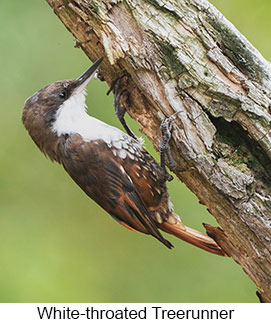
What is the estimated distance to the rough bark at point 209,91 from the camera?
2.63m

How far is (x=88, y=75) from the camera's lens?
2990mm

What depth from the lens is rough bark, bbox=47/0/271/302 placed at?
2.63m

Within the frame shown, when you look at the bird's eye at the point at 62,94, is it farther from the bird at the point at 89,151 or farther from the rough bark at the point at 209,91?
the rough bark at the point at 209,91

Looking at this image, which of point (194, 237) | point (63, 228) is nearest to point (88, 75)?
point (194, 237)

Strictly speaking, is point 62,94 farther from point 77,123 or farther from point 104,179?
point 104,179

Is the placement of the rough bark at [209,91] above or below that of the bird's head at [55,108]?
below

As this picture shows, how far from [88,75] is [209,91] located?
2.52 ft

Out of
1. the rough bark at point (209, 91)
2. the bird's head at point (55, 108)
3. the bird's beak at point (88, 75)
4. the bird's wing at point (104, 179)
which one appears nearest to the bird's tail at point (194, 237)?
the bird's wing at point (104, 179)

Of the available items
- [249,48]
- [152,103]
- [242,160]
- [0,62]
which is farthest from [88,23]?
[0,62]

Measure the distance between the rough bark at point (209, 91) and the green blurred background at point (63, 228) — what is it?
75.2 inches

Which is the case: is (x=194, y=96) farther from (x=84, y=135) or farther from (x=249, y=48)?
(x=84, y=135)

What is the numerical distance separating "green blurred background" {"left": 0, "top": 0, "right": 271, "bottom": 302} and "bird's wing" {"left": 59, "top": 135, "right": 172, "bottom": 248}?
157cm

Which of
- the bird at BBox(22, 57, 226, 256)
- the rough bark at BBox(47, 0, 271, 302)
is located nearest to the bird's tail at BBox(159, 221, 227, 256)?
the bird at BBox(22, 57, 226, 256)

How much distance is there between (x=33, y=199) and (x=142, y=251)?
47.0 inches
